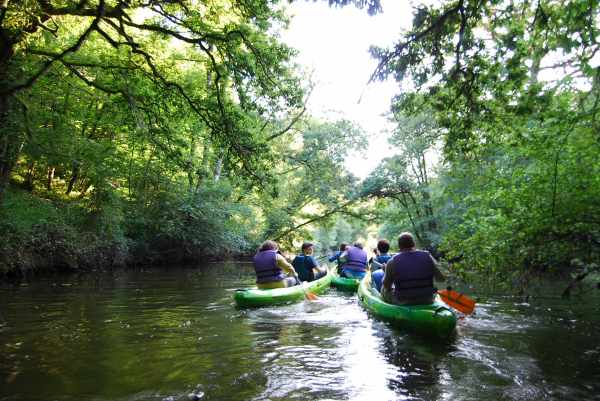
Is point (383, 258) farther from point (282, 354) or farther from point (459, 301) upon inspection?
point (282, 354)

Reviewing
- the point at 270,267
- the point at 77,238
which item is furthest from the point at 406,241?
the point at 77,238

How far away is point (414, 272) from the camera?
6598 mm

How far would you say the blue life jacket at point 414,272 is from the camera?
658 cm

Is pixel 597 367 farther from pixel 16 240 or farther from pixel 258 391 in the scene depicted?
pixel 16 240

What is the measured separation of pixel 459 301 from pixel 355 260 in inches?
216

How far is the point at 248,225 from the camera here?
2581 cm

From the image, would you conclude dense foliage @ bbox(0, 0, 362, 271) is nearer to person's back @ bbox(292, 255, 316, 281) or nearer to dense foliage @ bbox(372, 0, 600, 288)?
person's back @ bbox(292, 255, 316, 281)

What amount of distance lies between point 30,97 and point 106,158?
135 inches

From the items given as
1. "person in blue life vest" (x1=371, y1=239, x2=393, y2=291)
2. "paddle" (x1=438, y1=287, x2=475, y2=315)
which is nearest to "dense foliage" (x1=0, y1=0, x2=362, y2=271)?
"person in blue life vest" (x1=371, y1=239, x2=393, y2=291)

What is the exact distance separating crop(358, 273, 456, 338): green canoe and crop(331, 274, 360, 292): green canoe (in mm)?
4168

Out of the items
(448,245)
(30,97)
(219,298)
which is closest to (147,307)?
(219,298)

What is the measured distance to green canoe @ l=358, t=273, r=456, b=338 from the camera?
6094 millimetres

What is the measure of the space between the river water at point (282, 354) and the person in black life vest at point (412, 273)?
0.61 meters

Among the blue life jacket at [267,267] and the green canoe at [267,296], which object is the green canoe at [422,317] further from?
the blue life jacket at [267,267]
